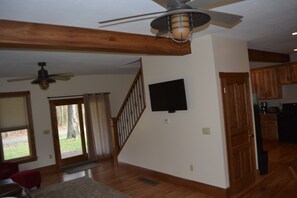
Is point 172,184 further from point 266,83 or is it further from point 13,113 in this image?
point 266,83

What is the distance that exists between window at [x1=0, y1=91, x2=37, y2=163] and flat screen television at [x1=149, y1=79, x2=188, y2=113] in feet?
11.9

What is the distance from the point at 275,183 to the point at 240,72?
2.11 metres

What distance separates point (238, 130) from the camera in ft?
13.0

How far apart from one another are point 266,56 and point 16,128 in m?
6.83

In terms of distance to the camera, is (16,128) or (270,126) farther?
(270,126)

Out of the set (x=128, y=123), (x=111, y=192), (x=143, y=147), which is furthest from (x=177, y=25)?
(x=128, y=123)

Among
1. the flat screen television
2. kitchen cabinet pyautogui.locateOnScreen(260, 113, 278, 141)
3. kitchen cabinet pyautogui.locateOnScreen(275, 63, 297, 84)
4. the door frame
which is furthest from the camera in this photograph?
kitchen cabinet pyautogui.locateOnScreen(260, 113, 278, 141)

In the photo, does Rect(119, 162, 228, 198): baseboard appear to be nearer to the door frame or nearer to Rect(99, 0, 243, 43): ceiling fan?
the door frame

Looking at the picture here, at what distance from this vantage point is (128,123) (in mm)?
6227

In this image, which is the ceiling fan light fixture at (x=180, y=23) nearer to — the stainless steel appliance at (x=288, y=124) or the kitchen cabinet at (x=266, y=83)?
the stainless steel appliance at (x=288, y=124)

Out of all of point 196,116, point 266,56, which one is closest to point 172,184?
point 196,116

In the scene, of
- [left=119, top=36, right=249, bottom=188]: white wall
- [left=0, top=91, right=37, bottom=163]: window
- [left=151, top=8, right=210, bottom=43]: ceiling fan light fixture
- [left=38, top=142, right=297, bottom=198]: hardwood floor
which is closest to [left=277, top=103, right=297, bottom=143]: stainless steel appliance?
[left=38, top=142, right=297, bottom=198]: hardwood floor

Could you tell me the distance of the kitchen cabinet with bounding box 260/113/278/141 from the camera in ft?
23.0

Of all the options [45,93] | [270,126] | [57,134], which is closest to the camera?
[45,93]
